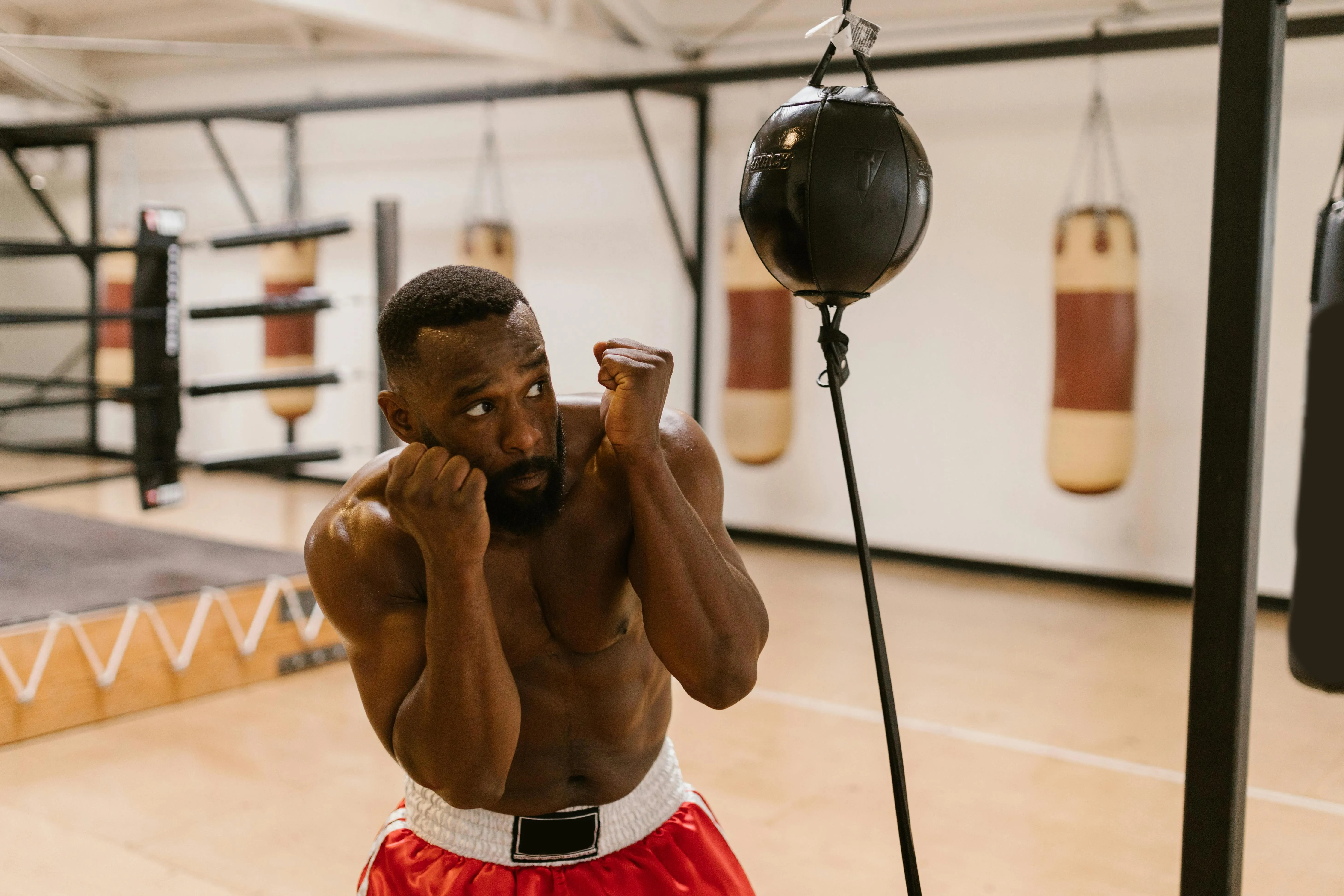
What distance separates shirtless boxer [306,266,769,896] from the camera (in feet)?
4.17

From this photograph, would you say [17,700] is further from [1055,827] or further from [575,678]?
[1055,827]

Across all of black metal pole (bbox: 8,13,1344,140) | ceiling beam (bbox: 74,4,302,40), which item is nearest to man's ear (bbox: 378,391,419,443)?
black metal pole (bbox: 8,13,1344,140)

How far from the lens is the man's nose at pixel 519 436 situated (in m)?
1.30

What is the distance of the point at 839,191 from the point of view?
118 cm

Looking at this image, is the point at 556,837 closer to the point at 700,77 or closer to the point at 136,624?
the point at 136,624

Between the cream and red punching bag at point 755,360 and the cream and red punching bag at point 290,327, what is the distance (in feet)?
6.63

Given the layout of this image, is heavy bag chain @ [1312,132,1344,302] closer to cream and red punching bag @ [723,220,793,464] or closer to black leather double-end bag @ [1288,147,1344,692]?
black leather double-end bag @ [1288,147,1344,692]

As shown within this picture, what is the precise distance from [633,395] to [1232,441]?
0.61m

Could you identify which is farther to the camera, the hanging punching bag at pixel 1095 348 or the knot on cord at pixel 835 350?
the hanging punching bag at pixel 1095 348

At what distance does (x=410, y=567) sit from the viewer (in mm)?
1399

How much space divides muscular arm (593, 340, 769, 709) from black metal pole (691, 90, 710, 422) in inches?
193

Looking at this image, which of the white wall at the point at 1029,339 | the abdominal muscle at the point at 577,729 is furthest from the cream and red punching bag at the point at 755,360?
the abdominal muscle at the point at 577,729

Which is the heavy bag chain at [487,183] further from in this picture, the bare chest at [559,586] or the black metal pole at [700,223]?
the bare chest at [559,586]

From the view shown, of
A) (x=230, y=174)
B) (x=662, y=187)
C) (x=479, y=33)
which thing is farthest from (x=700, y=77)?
(x=230, y=174)
